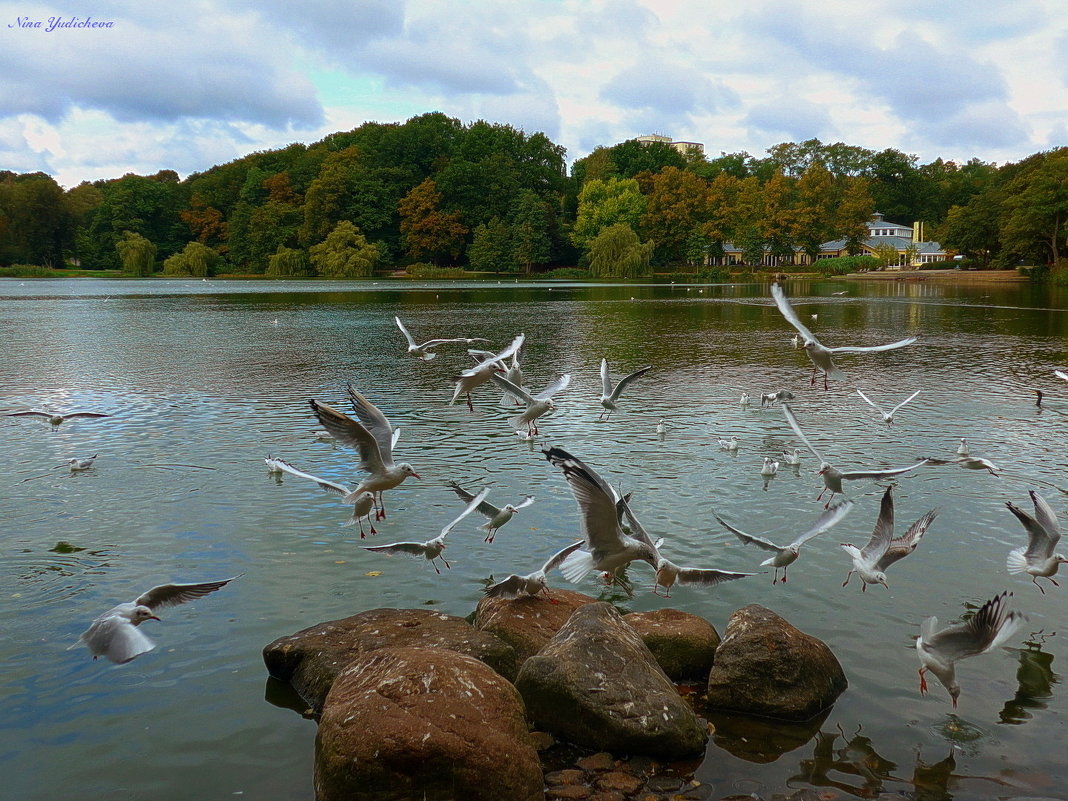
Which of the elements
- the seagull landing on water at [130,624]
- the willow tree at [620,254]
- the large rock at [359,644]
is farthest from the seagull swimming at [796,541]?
the willow tree at [620,254]

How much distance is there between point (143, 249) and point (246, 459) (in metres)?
99.0

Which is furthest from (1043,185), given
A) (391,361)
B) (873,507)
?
(873,507)

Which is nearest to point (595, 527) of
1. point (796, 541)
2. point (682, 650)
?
point (682, 650)

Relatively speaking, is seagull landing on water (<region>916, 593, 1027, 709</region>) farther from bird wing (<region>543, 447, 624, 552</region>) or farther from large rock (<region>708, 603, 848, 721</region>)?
bird wing (<region>543, 447, 624, 552</region>)

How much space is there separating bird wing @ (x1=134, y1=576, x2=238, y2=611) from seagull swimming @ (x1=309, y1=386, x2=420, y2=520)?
1539 mm

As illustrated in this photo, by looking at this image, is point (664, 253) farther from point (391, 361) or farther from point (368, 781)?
point (368, 781)

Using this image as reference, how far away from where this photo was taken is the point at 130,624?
6.91 m

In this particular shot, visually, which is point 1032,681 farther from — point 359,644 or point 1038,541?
point 359,644

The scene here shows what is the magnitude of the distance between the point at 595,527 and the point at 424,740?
7.62 feet

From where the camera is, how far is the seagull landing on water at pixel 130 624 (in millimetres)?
6789

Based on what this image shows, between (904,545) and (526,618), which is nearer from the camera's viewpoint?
(526,618)

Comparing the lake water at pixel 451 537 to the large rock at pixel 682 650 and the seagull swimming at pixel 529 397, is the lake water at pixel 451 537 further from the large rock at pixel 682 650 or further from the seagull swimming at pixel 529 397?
the seagull swimming at pixel 529 397

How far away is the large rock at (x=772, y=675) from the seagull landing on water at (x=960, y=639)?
0.75 m

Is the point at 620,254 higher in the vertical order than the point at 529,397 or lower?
higher
